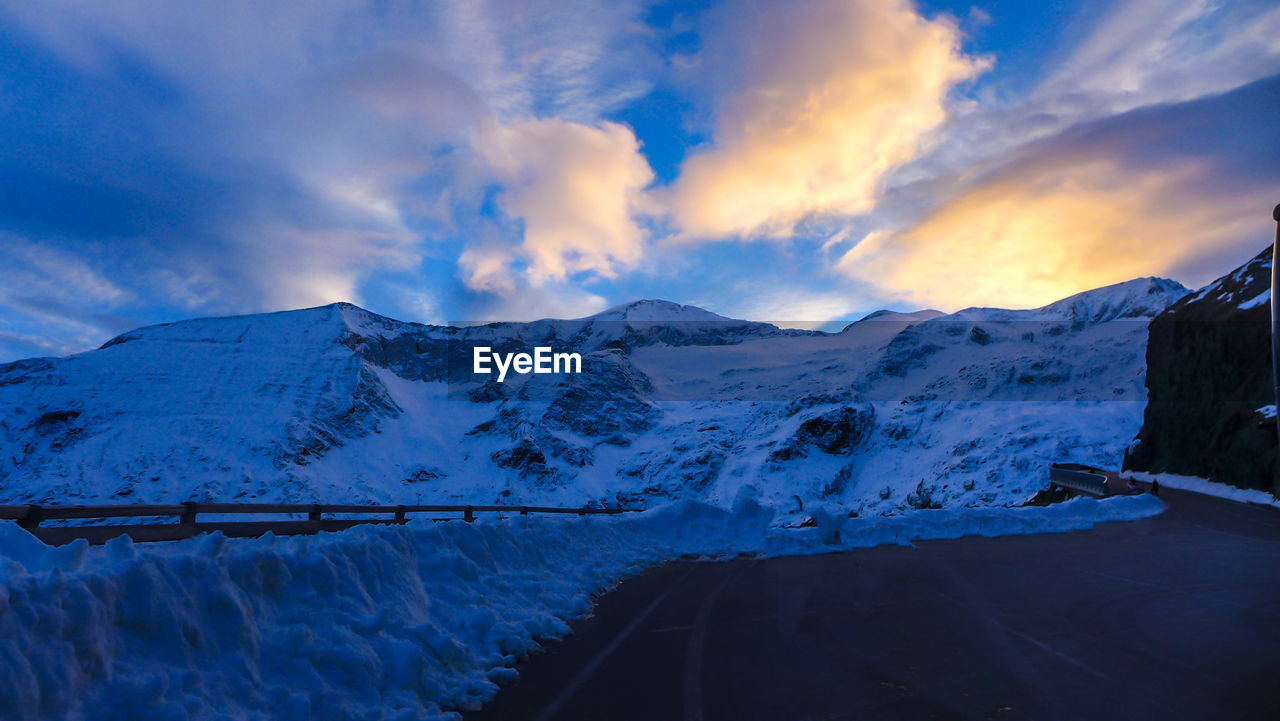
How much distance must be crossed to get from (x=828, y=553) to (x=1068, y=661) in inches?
418

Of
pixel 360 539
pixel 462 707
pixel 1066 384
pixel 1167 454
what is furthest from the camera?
pixel 1066 384

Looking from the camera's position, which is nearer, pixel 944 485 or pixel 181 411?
pixel 944 485

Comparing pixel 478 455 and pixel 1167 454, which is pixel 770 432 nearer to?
pixel 478 455

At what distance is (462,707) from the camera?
563cm

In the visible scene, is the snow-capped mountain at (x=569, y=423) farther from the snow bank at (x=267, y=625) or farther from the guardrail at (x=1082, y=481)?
the snow bank at (x=267, y=625)

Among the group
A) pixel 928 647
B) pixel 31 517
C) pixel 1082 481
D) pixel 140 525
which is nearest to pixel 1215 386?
pixel 1082 481

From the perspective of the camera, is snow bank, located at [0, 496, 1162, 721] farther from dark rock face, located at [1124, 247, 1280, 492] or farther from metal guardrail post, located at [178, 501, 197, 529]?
dark rock face, located at [1124, 247, 1280, 492]

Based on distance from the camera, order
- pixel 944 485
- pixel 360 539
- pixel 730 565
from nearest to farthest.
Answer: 1. pixel 360 539
2. pixel 730 565
3. pixel 944 485

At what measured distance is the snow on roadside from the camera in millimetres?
32469

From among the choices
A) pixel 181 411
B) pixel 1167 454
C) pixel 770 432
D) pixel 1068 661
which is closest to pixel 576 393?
pixel 770 432

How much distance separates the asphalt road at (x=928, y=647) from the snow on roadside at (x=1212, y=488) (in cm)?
2637

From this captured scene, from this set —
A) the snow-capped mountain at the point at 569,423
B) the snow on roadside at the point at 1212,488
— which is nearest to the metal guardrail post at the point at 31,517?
the snow on roadside at the point at 1212,488

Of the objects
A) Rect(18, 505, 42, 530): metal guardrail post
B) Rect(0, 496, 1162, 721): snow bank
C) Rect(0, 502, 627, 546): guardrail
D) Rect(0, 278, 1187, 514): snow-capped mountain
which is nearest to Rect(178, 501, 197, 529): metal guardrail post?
Rect(0, 502, 627, 546): guardrail

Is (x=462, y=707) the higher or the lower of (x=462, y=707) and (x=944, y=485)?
the higher
